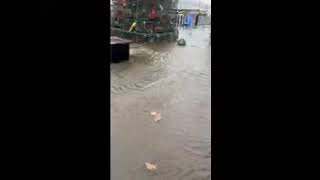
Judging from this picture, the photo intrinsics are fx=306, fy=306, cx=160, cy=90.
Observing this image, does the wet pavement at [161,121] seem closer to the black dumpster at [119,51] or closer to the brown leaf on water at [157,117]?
the brown leaf on water at [157,117]

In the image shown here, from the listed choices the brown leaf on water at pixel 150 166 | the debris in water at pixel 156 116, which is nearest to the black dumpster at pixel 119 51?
the debris in water at pixel 156 116

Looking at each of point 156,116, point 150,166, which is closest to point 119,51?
point 156,116

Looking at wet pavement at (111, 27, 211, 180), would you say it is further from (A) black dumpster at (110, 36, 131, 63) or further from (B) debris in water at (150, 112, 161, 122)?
(A) black dumpster at (110, 36, 131, 63)

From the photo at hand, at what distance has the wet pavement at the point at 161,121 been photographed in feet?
7.72

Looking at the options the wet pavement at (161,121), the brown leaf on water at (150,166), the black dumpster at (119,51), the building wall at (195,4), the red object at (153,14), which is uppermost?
the building wall at (195,4)

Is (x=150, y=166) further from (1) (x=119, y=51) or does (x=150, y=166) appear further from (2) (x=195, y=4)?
(2) (x=195, y=4)

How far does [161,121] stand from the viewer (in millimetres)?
3336

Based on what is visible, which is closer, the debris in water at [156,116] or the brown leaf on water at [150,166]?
the brown leaf on water at [150,166]
